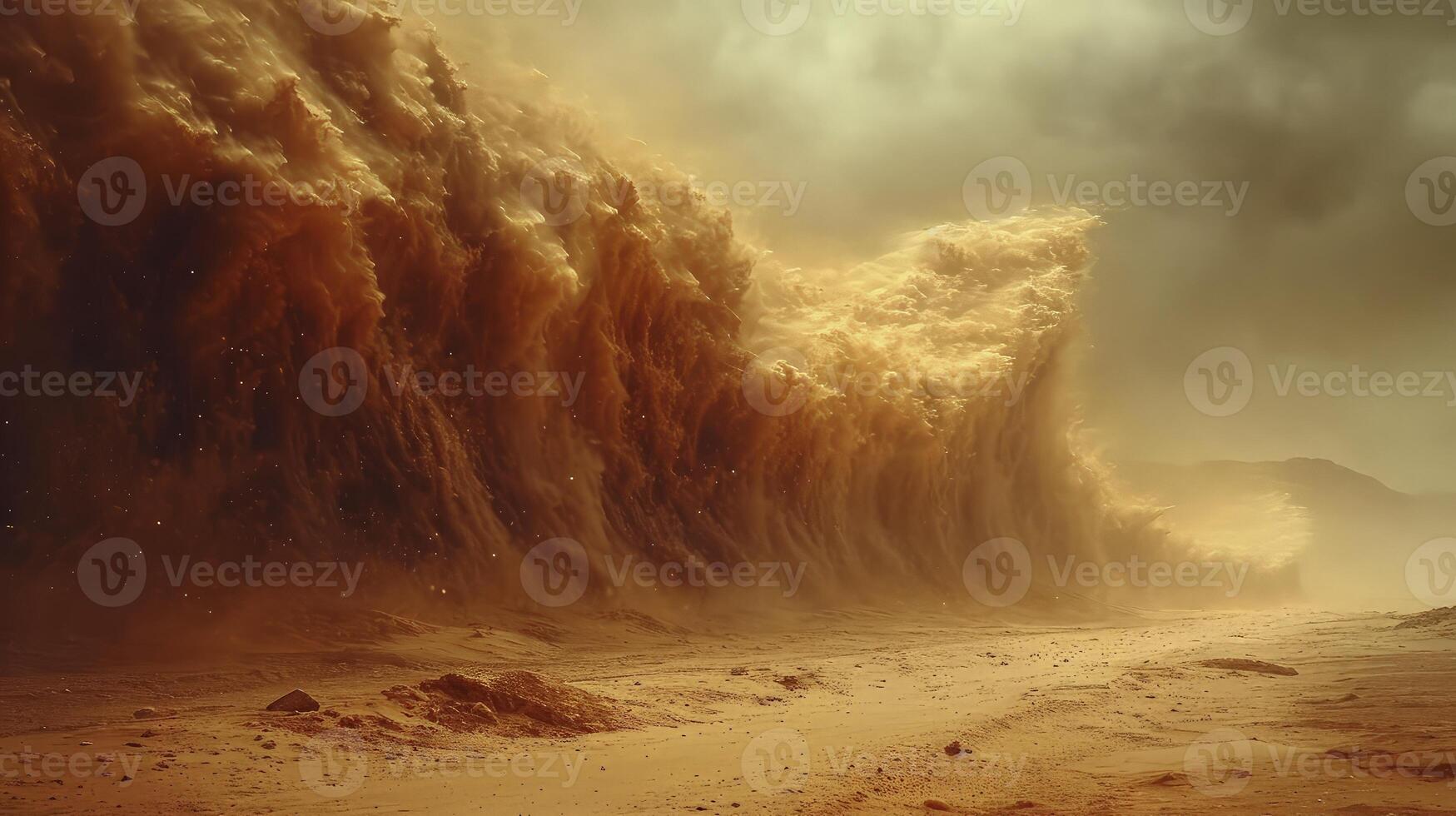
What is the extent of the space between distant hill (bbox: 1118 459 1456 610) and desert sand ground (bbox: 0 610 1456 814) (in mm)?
21955

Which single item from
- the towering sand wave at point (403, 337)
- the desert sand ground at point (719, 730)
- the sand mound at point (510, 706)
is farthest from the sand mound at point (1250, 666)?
the towering sand wave at point (403, 337)

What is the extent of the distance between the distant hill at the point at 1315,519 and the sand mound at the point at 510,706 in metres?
27.1

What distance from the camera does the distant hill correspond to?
122 ft

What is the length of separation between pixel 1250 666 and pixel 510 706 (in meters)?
9.62

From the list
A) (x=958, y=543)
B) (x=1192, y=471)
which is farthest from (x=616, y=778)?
(x=1192, y=471)

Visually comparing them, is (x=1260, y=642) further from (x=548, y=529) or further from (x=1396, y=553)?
(x=1396, y=553)

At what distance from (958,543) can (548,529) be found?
41.5 ft

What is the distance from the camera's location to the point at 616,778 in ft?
26.1

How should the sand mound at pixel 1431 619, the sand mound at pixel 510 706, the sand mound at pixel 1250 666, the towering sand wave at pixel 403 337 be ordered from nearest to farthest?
the sand mound at pixel 510 706 < the towering sand wave at pixel 403 337 < the sand mound at pixel 1250 666 < the sand mound at pixel 1431 619

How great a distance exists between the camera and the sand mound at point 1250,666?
13.7m

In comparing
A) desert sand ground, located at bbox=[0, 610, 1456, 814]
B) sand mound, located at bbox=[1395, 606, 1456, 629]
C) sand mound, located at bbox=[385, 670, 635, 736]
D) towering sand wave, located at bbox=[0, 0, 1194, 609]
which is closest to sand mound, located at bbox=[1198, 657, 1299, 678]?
desert sand ground, located at bbox=[0, 610, 1456, 814]

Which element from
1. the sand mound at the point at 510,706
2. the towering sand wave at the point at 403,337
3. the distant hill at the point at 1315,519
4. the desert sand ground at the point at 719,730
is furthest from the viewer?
the distant hill at the point at 1315,519

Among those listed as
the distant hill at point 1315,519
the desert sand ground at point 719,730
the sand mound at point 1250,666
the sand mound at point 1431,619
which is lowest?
the desert sand ground at point 719,730

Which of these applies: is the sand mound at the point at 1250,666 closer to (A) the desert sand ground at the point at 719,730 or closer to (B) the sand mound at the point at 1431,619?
(A) the desert sand ground at the point at 719,730
